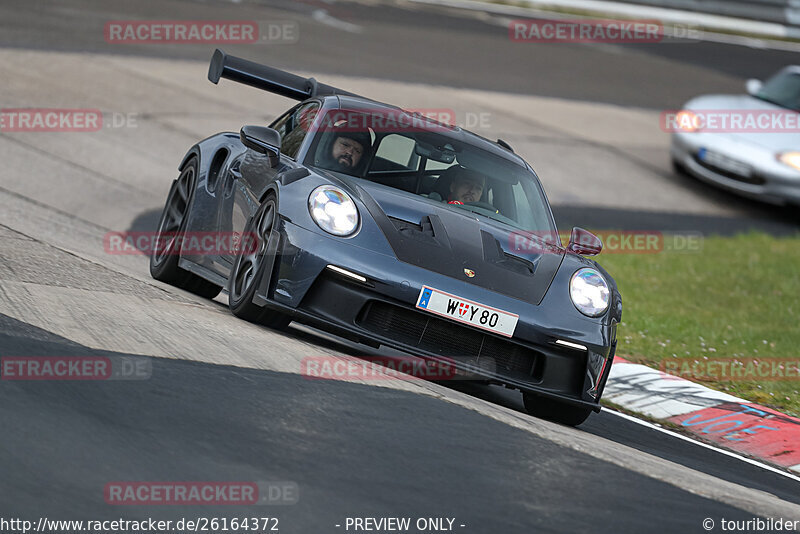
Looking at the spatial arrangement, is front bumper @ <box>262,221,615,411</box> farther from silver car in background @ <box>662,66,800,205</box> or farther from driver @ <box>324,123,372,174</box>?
silver car in background @ <box>662,66,800,205</box>

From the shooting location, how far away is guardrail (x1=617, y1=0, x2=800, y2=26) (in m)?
27.6

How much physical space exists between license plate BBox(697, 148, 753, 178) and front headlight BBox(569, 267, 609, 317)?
9.10 metres

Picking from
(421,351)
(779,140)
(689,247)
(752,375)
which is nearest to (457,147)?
(421,351)

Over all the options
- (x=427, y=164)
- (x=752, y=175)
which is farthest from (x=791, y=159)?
(x=427, y=164)

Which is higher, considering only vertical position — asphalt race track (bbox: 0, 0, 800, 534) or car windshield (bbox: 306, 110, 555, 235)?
car windshield (bbox: 306, 110, 555, 235)

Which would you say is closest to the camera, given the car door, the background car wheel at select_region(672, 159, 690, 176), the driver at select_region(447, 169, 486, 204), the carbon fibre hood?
the carbon fibre hood

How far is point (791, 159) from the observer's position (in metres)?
14.5

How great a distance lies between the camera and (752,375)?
8.51 metres

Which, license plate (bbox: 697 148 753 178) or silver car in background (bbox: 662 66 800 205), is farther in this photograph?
license plate (bbox: 697 148 753 178)

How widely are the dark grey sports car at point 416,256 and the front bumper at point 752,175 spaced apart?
8.20 meters

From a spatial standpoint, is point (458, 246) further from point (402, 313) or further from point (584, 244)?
point (584, 244)

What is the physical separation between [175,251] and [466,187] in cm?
192

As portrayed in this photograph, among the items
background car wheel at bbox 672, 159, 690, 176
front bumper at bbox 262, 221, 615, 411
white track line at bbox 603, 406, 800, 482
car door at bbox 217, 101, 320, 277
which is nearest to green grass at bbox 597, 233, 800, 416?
white track line at bbox 603, 406, 800, 482

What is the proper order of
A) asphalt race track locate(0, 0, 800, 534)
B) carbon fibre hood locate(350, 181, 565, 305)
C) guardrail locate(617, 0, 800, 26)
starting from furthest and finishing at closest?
guardrail locate(617, 0, 800, 26)
carbon fibre hood locate(350, 181, 565, 305)
asphalt race track locate(0, 0, 800, 534)
